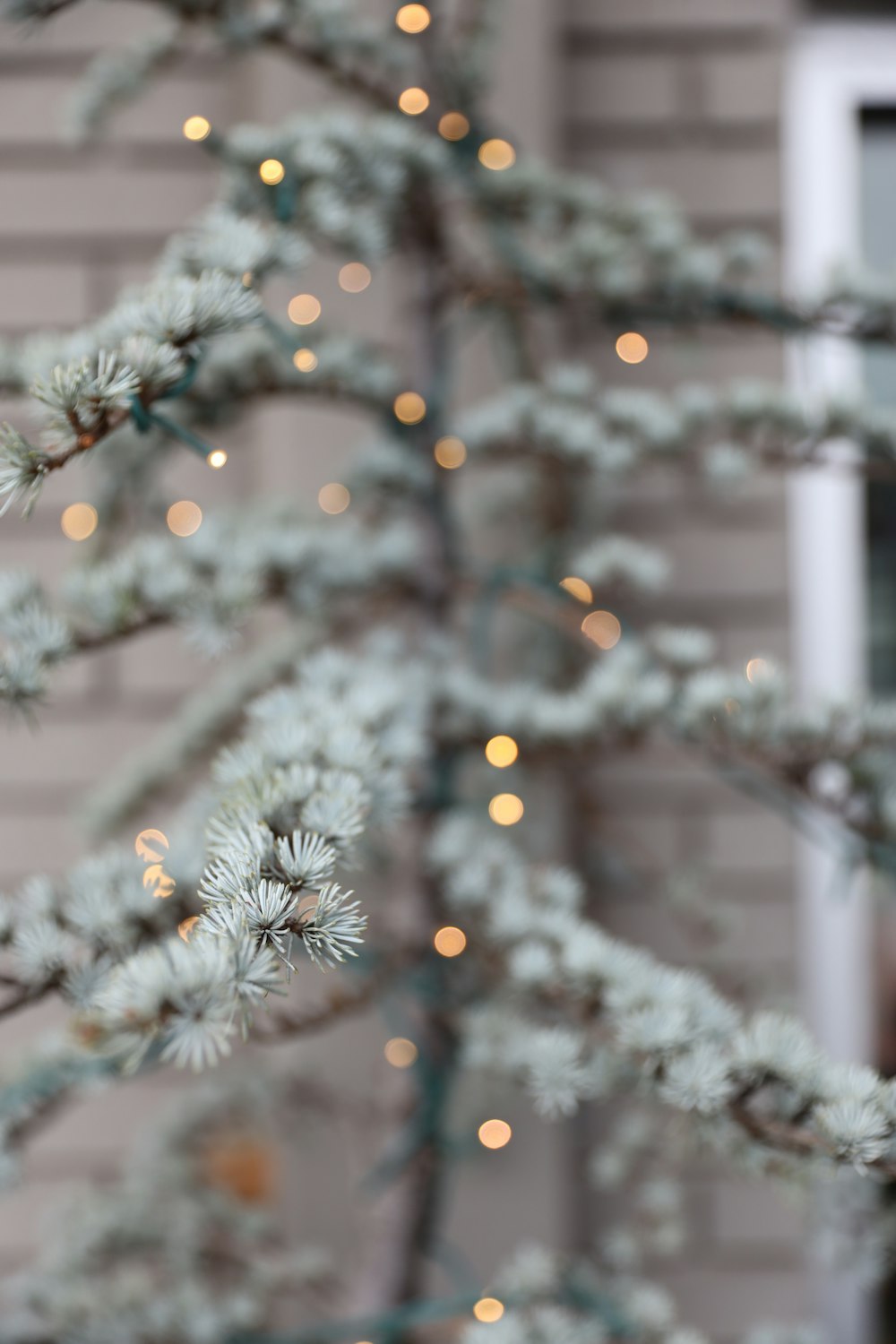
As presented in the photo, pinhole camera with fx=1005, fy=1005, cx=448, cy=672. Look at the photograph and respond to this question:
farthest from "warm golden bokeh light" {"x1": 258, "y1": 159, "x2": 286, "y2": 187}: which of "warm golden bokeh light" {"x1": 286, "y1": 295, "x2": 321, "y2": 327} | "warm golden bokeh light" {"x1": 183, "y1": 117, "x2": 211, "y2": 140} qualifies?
"warm golden bokeh light" {"x1": 286, "y1": 295, "x2": 321, "y2": 327}

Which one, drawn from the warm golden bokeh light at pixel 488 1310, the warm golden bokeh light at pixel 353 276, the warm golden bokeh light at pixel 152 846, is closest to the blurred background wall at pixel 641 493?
the warm golden bokeh light at pixel 353 276

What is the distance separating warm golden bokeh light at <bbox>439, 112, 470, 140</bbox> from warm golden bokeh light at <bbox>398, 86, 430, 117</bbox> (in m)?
0.03

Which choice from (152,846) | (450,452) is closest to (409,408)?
(450,452)

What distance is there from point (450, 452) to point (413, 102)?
0.77ft

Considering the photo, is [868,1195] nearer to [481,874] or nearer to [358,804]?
[481,874]

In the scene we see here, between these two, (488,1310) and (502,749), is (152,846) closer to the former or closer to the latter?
(502,749)

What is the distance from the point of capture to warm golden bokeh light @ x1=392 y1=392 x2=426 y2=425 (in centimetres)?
75

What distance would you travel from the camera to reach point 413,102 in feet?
2.23

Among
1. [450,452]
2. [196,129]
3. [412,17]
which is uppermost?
[412,17]

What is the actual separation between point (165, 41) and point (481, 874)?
0.61 meters

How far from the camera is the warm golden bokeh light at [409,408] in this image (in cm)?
75

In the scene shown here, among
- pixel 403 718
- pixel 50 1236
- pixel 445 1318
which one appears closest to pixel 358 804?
pixel 403 718

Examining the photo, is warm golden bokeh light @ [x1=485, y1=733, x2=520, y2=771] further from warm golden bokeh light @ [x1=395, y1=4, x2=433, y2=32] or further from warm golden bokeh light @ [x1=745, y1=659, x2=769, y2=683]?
warm golden bokeh light @ [x1=395, y1=4, x2=433, y2=32]

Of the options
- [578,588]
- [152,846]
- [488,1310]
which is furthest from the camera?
[578,588]
